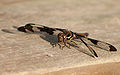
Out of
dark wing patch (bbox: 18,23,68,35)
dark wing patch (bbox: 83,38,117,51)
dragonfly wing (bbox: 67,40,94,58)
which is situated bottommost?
dragonfly wing (bbox: 67,40,94,58)

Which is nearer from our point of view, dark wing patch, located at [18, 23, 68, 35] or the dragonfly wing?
the dragonfly wing

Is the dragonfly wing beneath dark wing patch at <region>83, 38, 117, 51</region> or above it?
beneath

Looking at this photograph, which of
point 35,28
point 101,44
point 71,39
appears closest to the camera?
point 101,44

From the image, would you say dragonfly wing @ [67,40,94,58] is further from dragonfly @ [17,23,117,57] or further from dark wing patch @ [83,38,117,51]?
dark wing patch @ [83,38,117,51]

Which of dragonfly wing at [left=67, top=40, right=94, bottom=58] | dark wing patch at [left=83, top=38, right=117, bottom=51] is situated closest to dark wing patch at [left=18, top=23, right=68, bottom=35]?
dragonfly wing at [left=67, top=40, right=94, bottom=58]

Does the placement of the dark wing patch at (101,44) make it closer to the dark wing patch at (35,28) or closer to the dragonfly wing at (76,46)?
the dragonfly wing at (76,46)

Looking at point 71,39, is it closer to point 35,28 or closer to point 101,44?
point 101,44

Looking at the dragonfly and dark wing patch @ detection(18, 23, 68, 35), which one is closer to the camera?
the dragonfly

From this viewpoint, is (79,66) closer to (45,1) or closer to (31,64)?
(31,64)

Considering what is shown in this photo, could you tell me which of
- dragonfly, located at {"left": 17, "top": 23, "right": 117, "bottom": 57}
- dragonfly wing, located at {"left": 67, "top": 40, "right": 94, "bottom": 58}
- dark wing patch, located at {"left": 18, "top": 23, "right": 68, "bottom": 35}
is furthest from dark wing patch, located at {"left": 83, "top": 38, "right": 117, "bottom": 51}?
dark wing patch, located at {"left": 18, "top": 23, "right": 68, "bottom": 35}

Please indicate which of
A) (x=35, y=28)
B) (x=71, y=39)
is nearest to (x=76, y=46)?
(x=71, y=39)

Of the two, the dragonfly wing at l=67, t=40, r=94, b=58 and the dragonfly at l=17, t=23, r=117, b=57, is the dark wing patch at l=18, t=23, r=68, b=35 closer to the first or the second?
the dragonfly at l=17, t=23, r=117, b=57
